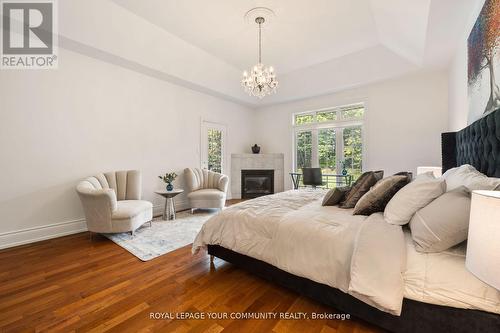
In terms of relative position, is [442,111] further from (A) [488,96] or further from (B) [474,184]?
(B) [474,184]

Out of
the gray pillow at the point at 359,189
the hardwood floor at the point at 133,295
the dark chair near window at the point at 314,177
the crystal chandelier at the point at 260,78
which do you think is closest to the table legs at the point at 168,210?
the hardwood floor at the point at 133,295

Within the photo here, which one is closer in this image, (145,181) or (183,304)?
(183,304)

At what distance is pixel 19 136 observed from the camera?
2.81 meters

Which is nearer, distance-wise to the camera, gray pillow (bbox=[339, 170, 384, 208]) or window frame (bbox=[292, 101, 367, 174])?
gray pillow (bbox=[339, 170, 384, 208])

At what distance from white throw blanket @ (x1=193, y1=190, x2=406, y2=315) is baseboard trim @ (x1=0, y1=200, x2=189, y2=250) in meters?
2.38

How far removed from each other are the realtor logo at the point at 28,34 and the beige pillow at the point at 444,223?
4.48 m

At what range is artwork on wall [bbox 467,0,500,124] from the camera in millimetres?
1562

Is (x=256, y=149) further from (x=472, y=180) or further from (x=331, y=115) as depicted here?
(x=472, y=180)

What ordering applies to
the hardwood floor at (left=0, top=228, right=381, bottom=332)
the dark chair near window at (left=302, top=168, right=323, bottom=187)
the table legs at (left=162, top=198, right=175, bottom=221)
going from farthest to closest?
the dark chair near window at (left=302, top=168, right=323, bottom=187) → the table legs at (left=162, top=198, right=175, bottom=221) → the hardwood floor at (left=0, top=228, right=381, bottom=332)

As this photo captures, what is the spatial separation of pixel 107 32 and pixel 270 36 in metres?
2.57

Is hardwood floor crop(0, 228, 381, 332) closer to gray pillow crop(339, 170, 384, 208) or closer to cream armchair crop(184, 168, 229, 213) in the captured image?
gray pillow crop(339, 170, 384, 208)

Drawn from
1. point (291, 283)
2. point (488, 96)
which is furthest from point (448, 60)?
point (291, 283)

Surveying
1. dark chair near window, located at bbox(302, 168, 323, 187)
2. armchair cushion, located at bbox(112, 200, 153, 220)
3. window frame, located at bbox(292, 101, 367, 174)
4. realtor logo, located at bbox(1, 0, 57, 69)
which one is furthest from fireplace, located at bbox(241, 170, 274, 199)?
realtor logo, located at bbox(1, 0, 57, 69)

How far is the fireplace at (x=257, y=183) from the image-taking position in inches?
240
